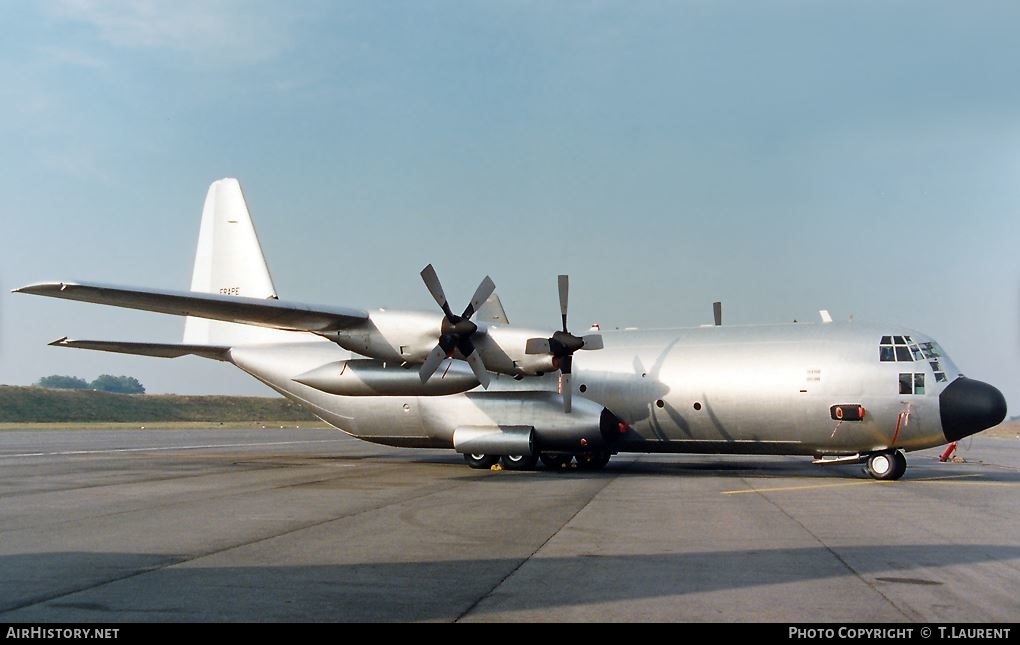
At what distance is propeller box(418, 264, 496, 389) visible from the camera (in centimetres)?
2167

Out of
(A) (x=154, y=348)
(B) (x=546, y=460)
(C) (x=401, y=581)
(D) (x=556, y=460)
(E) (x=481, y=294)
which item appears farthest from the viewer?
(A) (x=154, y=348)

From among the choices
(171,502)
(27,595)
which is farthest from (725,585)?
(171,502)

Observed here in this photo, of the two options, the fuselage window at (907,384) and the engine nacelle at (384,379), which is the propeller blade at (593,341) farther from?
the fuselage window at (907,384)

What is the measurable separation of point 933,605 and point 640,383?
16773 mm

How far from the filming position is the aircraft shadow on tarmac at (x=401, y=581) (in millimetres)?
7504

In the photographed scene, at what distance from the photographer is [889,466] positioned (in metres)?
22.5

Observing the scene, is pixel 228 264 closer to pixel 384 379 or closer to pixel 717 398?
pixel 384 379

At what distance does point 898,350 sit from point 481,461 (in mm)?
11701

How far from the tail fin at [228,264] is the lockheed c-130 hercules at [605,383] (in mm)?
2225

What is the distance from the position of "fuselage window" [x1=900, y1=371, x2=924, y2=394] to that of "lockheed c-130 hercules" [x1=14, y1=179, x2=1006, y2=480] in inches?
1.4

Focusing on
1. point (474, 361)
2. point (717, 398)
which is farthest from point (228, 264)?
point (717, 398)

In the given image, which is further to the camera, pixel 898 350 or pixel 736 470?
pixel 736 470

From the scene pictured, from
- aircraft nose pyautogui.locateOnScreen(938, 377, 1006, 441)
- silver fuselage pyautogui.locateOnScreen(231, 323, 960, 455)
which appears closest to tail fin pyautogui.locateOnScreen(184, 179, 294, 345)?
silver fuselage pyautogui.locateOnScreen(231, 323, 960, 455)

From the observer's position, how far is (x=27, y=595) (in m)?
8.02
